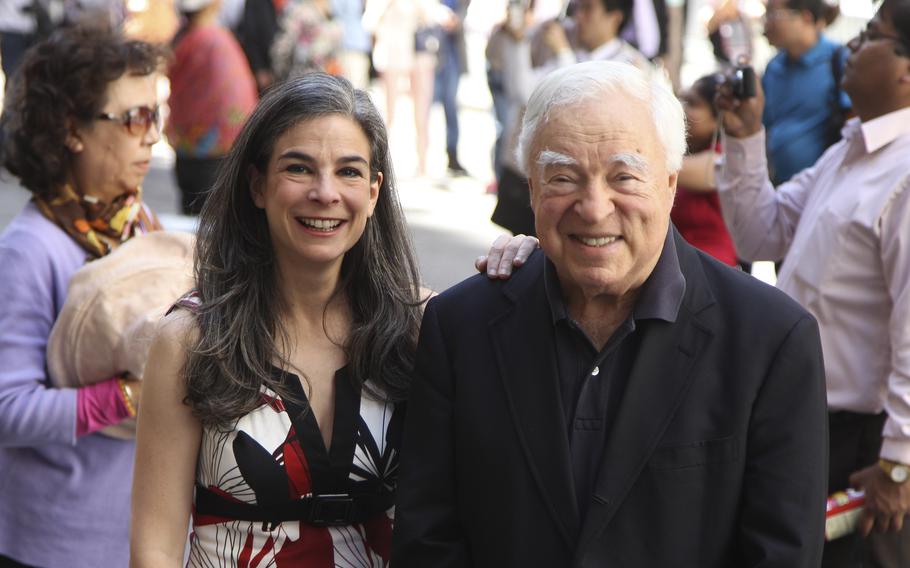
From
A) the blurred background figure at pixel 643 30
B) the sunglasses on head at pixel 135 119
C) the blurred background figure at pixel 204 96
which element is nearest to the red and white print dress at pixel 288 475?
the sunglasses on head at pixel 135 119

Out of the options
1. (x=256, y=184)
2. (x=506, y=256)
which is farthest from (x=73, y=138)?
(x=506, y=256)

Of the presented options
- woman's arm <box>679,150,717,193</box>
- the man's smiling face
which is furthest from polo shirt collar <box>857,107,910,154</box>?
the man's smiling face

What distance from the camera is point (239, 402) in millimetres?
2650

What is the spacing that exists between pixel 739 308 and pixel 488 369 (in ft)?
1.72

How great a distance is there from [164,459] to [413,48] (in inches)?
423

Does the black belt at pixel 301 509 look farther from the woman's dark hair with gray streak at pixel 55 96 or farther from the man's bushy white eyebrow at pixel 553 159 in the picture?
the woman's dark hair with gray streak at pixel 55 96

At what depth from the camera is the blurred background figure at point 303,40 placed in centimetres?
977

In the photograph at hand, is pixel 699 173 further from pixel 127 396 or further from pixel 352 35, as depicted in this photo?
pixel 352 35

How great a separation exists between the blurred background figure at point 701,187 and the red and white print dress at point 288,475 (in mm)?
2876

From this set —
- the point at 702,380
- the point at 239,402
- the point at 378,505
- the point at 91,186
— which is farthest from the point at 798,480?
the point at 91,186

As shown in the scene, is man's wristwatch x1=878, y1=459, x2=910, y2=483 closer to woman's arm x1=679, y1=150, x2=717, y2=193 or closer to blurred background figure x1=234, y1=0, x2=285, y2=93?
woman's arm x1=679, y1=150, x2=717, y2=193

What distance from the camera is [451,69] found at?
13.4 m

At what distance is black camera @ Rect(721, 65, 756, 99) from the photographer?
4098 millimetres

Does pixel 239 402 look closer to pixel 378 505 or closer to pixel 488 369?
pixel 378 505
